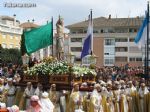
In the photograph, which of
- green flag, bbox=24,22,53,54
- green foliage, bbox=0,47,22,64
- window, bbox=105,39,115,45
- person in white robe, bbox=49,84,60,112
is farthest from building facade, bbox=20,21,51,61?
person in white robe, bbox=49,84,60,112

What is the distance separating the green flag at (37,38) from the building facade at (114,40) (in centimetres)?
6297

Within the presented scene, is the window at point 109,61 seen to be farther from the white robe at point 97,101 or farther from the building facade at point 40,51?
the white robe at point 97,101

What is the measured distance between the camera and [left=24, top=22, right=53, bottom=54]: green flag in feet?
A: 66.5

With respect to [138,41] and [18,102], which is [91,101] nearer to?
[18,102]

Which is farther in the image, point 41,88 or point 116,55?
point 116,55

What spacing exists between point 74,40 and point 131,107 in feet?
231

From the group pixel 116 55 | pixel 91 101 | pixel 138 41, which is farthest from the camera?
pixel 116 55

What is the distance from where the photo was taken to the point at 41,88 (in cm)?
1780

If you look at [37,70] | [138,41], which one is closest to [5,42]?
[138,41]

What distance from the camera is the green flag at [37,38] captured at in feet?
66.5

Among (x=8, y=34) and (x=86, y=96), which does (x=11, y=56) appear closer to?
(x=8, y=34)

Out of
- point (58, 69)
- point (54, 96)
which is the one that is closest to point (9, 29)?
point (58, 69)

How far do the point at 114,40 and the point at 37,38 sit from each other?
215ft

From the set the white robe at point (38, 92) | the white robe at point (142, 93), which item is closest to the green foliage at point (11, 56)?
the white robe at point (142, 93)
